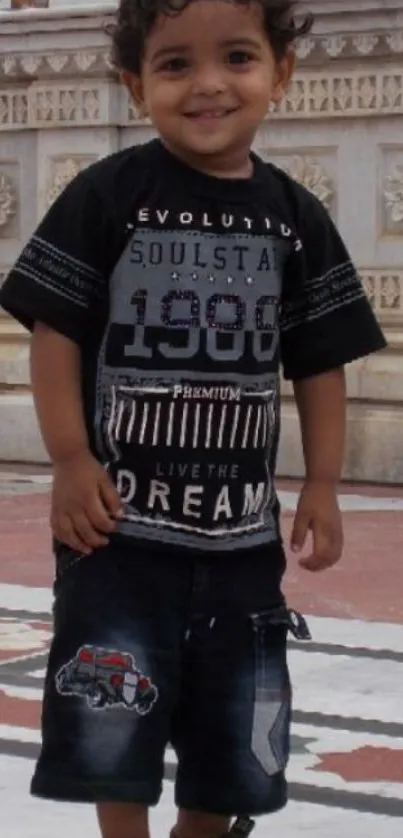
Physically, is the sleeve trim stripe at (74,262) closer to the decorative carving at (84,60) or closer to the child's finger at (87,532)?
the child's finger at (87,532)

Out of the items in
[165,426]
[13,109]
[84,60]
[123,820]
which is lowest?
[123,820]

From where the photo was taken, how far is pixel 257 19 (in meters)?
3.13

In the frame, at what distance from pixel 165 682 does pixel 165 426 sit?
374 millimetres

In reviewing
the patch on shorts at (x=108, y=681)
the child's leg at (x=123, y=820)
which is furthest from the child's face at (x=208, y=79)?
the child's leg at (x=123, y=820)

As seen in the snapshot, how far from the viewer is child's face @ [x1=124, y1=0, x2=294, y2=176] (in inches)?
121

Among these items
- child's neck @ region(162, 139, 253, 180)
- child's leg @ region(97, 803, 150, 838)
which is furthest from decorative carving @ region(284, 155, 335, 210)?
child's leg @ region(97, 803, 150, 838)

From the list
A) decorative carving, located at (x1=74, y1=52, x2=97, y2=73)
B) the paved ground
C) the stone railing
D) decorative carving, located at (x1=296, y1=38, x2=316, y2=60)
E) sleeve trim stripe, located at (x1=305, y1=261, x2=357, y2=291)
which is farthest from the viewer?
decorative carving, located at (x1=74, y1=52, x2=97, y2=73)

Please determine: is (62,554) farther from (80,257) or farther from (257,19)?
(257,19)

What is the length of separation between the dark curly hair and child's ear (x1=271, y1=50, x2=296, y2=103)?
0.06 ft

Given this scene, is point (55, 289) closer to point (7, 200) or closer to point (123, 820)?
point (123, 820)

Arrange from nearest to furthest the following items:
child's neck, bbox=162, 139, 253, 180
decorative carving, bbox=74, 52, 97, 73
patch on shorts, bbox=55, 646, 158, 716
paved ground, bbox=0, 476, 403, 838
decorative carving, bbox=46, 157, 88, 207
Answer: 1. patch on shorts, bbox=55, 646, 158, 716
2. child's neck, bbox=162, 139, 253, 180
3. paved ground, bbox=0, 476, 403, 838
4. decorative carving, bbox=74, 52, 97, 73
5. decorative carving, bbox=46, 157, 88, 207

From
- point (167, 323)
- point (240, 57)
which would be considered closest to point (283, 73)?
point (240, 57)

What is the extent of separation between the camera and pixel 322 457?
3264 mm

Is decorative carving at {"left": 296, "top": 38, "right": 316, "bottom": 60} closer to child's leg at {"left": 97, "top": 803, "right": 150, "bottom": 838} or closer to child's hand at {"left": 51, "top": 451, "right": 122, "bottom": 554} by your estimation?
child's hand at {"left": 51, "top": 451, "right": 122, "bottom": 554}
